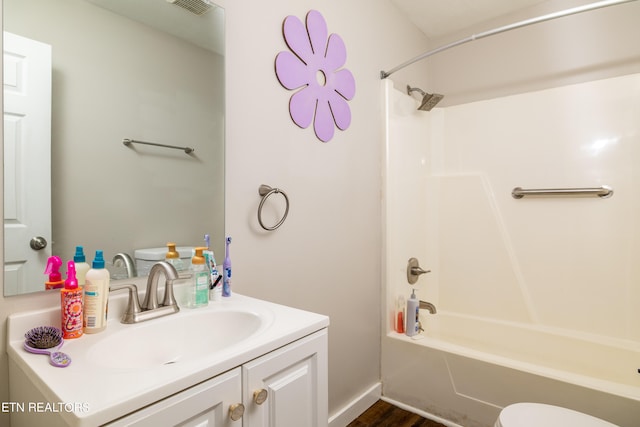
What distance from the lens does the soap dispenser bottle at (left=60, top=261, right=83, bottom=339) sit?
0.84 meters

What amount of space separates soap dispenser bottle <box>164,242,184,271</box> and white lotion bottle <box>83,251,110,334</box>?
0.24 m

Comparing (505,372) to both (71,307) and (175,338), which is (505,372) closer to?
(175,338)

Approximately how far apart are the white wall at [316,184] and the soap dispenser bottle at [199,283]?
0.66 ft

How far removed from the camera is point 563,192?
83.7 inches

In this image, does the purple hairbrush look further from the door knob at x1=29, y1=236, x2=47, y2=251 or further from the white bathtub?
the white bathtub

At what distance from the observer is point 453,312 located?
8.37 feet

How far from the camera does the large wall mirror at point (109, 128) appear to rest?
0.86 metres

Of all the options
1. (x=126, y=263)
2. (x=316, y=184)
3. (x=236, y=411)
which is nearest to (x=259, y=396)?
(x=236, y=411)

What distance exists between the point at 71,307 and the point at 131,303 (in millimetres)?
161

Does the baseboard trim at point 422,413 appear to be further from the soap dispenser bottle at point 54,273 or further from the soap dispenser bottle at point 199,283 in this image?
the soap dispenser bottle at point 54,273

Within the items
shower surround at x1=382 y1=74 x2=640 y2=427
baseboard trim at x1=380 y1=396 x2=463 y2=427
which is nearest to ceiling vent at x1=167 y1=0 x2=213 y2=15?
shower surround at x1=382 y1=74 x2=640 y2=427

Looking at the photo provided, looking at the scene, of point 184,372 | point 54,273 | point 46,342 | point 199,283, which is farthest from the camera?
point 199,283

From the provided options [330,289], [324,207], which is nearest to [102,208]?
[324,207]

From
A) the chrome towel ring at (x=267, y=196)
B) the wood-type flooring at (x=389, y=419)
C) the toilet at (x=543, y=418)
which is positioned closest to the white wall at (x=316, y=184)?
the chrome towel ring at (x=267, y=196)
